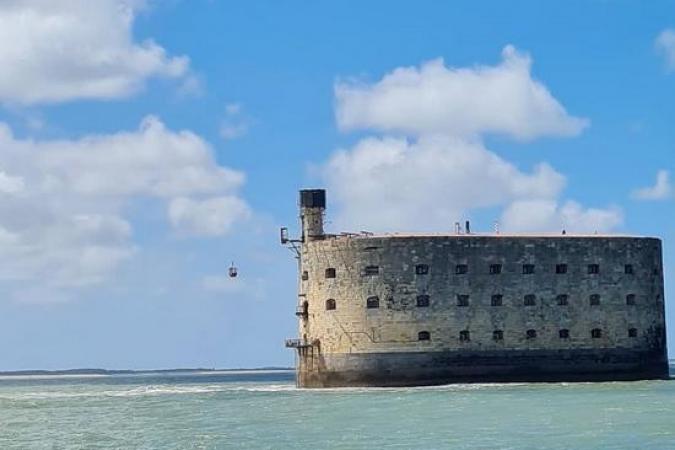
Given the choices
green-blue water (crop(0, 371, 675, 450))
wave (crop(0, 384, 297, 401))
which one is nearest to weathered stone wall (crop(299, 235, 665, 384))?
green-blue water (crop(0, 371, 675, 450))

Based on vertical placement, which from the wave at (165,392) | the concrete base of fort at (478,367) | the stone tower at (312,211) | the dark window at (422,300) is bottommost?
the wave at (165,392)

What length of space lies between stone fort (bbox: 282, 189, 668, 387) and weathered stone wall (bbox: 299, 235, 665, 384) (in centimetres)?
3

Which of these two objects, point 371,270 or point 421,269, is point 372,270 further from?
point 421,269

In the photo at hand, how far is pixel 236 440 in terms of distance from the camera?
2980 centimetres

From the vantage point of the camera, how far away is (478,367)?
48.5 metres

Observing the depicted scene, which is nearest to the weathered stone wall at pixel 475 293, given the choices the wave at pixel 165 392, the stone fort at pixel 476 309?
the stone fort at pixel 476 309

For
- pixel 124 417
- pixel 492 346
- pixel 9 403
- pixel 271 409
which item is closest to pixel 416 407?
pixel 271 409

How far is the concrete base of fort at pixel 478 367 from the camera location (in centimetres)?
4828

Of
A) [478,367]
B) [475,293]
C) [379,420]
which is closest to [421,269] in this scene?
[475,293]

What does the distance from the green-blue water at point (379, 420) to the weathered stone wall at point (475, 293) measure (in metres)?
2.05

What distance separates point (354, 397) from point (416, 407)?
18.1 ft

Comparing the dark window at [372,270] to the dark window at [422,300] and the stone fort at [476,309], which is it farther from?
the dark window at [422,300]

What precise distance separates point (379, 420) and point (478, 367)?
610 inches

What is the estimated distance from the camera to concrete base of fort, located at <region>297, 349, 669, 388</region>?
4828 cm
